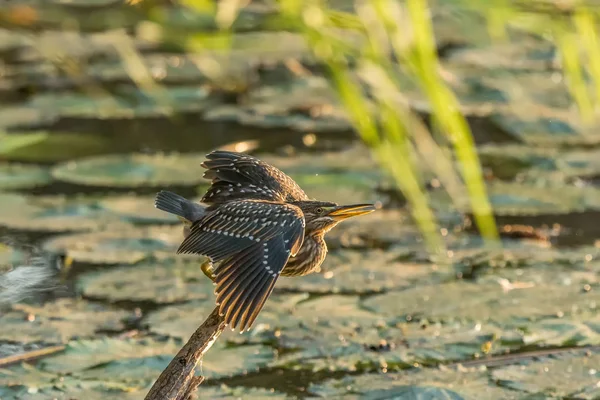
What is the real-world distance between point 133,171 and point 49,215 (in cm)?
79

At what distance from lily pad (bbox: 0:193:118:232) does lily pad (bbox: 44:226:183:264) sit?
0.31 feet

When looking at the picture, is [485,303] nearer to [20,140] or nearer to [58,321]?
[58,321]

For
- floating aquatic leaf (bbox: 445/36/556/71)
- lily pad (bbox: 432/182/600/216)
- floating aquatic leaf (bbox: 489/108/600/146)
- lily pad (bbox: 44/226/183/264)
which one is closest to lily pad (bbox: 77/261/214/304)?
lily pad (bbox: 44/226/183/264)

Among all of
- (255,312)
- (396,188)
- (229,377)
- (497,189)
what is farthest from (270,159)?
(255,312)

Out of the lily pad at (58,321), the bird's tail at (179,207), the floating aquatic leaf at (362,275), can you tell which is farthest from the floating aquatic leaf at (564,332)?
the lily pad at (58,321)

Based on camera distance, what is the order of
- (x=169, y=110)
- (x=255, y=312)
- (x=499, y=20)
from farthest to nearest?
(x=169, y=110), (x=255, y=312), (x=499, y=20)

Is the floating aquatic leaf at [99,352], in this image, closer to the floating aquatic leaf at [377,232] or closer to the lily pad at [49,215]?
the lily pad at [49,215]

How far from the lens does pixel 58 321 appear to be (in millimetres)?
5289

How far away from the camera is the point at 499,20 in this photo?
8.68ft

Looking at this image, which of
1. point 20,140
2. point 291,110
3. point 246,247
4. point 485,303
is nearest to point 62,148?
point 291,110

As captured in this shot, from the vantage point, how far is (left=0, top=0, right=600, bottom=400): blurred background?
288 cm

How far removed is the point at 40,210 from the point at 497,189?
258 cm

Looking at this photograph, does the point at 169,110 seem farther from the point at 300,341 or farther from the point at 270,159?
the point at 300,341

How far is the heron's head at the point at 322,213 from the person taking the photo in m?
4.58
